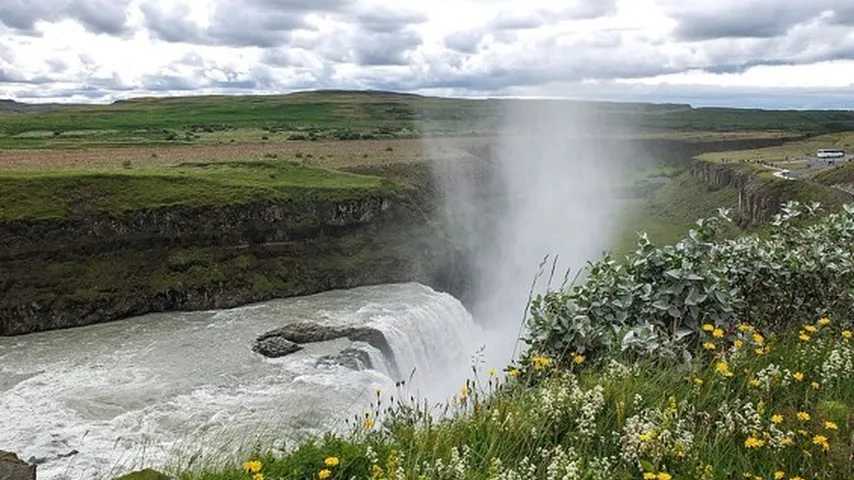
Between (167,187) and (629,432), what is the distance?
41.4 meters

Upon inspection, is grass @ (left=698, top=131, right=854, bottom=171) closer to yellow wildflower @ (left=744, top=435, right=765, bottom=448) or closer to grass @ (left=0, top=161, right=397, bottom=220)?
grass @ (left=0, top=161, right=397, bottom=220)

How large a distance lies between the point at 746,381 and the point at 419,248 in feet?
141

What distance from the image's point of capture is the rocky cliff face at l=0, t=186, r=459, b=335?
3488 centimetres

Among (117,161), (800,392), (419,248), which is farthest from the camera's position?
(117,161)

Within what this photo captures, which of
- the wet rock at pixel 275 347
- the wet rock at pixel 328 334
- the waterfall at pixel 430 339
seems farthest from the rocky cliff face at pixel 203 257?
the wet rock at pixel 275 347

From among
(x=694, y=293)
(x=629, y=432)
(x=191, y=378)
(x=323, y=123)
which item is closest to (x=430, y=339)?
(x=191, y=378)

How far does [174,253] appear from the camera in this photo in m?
40.4

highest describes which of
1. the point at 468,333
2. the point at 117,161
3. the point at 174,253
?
the point at 117,161

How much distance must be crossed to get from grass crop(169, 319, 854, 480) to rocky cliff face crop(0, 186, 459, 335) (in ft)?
108

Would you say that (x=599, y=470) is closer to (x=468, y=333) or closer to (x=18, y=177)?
(x=468, y=333)

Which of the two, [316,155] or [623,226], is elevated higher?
[316,155]

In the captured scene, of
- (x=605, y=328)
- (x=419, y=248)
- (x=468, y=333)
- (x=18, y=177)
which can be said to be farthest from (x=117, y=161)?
(x=605, y=328)

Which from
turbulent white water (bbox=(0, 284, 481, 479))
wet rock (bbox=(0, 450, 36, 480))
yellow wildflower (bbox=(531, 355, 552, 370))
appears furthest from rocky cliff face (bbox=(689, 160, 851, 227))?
wet rock (bbox=(0, 450, 36, 480))

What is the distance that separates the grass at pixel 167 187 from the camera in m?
37.4
